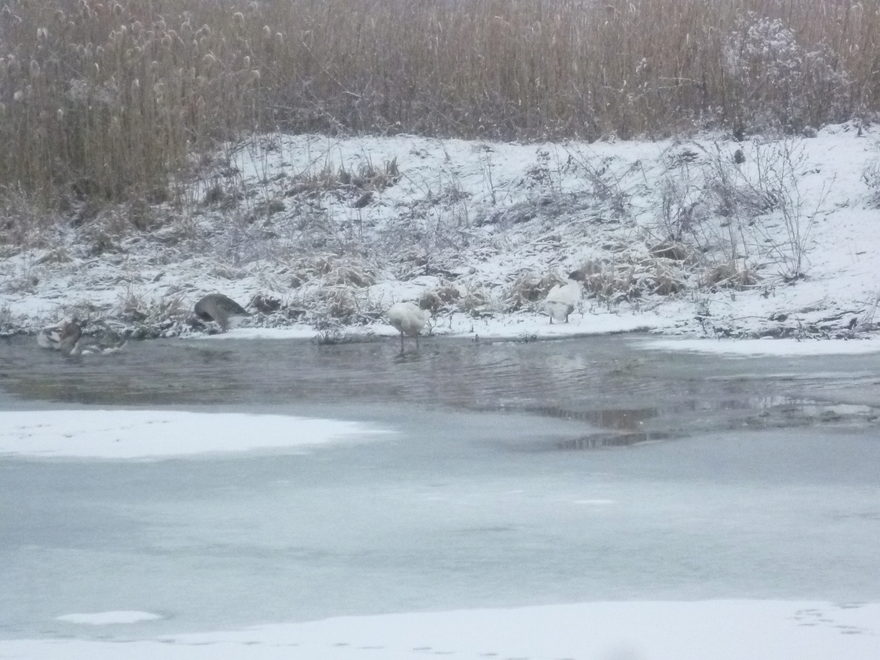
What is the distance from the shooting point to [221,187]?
45.8ft

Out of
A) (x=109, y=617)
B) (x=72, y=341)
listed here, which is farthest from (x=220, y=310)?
(x=109, y=617)

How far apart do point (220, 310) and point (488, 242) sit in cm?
269

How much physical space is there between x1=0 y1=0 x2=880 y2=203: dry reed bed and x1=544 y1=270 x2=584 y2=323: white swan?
407 centimetres

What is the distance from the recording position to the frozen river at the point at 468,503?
3773 millimetres

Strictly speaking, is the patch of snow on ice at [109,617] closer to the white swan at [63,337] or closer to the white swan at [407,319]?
the white swan at [407,319]

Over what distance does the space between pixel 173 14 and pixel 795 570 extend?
1410 centimetres

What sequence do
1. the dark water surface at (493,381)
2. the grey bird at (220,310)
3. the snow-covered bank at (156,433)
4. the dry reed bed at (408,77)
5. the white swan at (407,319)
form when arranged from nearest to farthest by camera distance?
the snow-covered bank at (156,433) < the dark water surface at (493,381) < the white swan at (407,319) < the grey bird at (220,310) < the dry reed bed at (408,77)

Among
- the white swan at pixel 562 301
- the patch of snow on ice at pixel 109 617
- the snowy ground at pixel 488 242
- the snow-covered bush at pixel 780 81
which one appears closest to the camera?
the patch of snow on ice at pixel 109 617

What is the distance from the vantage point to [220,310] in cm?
1076

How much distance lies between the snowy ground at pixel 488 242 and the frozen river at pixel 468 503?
2490 millimetres

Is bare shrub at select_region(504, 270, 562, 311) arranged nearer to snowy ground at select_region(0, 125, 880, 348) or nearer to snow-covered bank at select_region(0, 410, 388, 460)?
snowy ground at select_region(0, 125, 880, 348)

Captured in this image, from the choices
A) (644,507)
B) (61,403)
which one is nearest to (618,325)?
(61,403)

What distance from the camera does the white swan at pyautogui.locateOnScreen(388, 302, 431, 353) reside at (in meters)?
9.33

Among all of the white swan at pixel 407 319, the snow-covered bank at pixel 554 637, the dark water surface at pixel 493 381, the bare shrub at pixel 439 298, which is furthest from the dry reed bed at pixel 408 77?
the snow-covered bank at pixel 554 637
